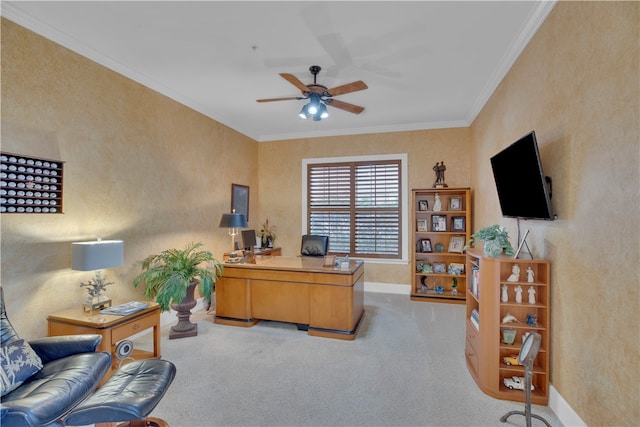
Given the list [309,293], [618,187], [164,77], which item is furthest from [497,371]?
[164,77]

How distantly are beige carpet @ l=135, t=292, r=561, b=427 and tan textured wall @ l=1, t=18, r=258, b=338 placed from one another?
3.74 ft

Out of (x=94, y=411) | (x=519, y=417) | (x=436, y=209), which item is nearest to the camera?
(x=94, y=411)

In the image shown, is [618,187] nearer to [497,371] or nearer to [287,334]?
[497,371]

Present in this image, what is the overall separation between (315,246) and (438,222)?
2198mm

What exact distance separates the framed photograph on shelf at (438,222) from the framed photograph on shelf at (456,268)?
627 millimetres

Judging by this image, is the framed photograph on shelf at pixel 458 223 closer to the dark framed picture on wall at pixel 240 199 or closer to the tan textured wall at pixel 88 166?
the dark framed picture on wall at pixel 240 199

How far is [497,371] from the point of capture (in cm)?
236

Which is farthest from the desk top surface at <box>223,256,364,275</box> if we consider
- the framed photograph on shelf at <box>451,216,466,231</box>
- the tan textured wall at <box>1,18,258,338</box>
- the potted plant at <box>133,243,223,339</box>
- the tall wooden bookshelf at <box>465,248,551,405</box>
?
the framed photograph on shelf at <box>451,216,466,231</box>

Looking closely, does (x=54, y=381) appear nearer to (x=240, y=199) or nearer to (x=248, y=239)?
(x=248, y=239)

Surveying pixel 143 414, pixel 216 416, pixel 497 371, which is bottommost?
pixel 216 416

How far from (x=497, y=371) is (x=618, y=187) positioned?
1619 millimetres

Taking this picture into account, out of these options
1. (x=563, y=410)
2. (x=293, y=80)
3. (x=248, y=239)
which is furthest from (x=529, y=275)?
(x=248, y=239)

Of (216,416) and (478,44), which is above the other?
(478,44)

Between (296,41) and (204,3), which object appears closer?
(204,3)
